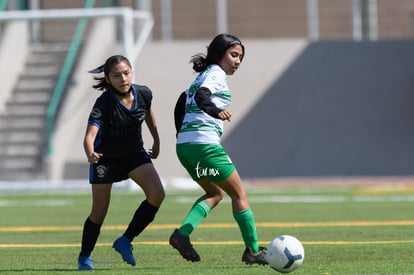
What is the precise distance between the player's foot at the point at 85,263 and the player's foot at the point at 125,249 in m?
0.27

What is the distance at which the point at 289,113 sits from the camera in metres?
28.0

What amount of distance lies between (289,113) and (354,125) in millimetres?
1500

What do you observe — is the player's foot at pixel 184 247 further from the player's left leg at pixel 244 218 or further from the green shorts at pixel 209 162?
the green shorts at pixel 209 162

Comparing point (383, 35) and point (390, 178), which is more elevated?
point (383, 35)

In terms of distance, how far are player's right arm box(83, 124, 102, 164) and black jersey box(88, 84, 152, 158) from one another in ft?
0.22

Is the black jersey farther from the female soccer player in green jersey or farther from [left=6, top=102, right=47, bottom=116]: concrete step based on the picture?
[left=6, top=102, right=47, bottom=116]: concrete step

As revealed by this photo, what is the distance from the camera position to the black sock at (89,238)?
10.2 m

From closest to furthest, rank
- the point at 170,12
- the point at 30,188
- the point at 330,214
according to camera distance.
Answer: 1. the point at 330,214
2. the point at 30,188
3. the point at 170,12


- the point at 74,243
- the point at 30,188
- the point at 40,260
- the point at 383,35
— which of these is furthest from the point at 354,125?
the point at 40,260

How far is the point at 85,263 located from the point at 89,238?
0.77ft

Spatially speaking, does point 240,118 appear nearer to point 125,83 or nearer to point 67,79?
point 67,79

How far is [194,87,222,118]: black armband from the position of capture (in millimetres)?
9750

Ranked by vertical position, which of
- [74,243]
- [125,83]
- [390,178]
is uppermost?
[125,83]

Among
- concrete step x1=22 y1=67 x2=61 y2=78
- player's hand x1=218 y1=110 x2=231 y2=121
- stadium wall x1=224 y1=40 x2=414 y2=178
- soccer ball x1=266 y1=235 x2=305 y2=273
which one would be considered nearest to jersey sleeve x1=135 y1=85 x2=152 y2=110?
player's hand x1=218 y1=110 x2=231 y2=121
